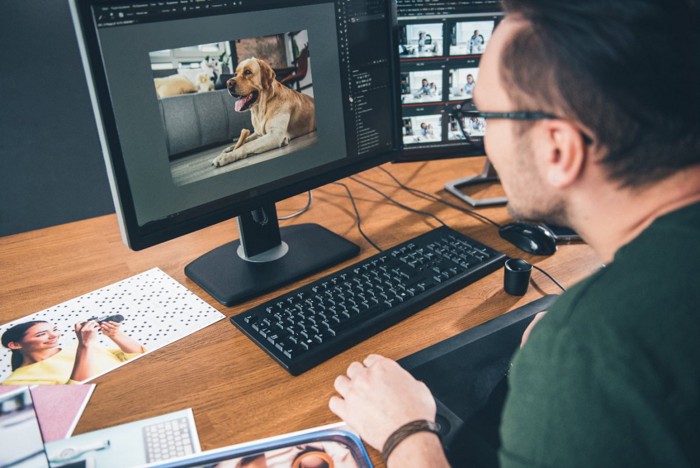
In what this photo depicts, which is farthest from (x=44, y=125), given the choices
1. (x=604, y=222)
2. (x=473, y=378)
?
(x=604, y=222)

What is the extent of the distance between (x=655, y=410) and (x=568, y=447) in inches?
3.3

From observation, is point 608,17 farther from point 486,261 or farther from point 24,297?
point 24,297

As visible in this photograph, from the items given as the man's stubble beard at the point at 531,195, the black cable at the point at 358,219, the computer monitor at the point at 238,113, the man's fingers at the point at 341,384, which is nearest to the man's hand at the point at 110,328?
the computer monitor at the point at 238,113

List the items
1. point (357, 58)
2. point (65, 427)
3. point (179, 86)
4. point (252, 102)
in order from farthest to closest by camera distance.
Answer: point (357, 58)
point (252, 102)
point (179, 86)
point (65, 427)

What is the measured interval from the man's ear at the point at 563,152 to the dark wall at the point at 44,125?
190cm

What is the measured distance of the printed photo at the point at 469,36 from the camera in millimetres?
1283

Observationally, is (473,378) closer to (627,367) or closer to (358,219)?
(627,367)

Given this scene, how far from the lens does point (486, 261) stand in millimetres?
1050

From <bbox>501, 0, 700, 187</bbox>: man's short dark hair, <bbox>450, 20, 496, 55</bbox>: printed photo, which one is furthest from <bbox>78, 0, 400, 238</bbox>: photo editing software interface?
<bbox>501, 0, 700, 187</bbox>: man's short dark hair

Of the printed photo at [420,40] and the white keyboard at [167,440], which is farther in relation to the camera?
the printed photo at [420,40]

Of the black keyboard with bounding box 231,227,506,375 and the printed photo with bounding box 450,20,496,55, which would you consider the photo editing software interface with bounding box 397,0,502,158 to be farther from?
the black keyboard with bounding box 231,227,506,375

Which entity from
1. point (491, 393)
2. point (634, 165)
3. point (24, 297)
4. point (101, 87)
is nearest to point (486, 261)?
point (491, 393)

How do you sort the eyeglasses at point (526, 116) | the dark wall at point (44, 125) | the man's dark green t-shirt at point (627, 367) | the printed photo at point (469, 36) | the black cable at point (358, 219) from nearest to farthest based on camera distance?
the man's dark green t-shirt at point (627, 367) < the eyeglasses at point (526, 116) < the black cable at point (358, 219) < the printed photo at point (469, 36) < the dark wall at point (44, 125)

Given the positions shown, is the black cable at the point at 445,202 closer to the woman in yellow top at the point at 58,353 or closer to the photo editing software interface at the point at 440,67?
the photo editing software interface at the point at 440,67
